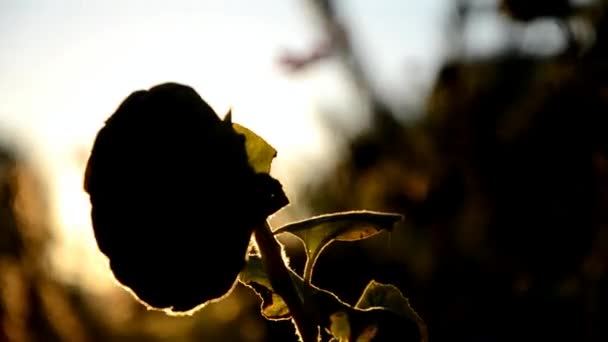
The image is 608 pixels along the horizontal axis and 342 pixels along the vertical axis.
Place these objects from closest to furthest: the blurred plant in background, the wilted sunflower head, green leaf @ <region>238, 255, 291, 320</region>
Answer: the wilted sunflower head
green leaf @ <region>238, 255, 291, 320</region>
the blurred plant in background

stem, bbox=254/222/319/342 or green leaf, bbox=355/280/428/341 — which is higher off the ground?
stem, bbox=254/222/319/342

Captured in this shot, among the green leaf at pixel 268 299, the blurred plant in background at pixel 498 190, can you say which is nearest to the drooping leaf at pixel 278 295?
the green leaf at pixel 268 299

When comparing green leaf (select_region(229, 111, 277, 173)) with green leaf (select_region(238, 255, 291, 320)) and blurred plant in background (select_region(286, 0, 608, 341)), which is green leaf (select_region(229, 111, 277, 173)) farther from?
blurred plant in background (select_region(286, 0, 608, 341))

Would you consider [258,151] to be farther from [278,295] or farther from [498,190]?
[498,190]

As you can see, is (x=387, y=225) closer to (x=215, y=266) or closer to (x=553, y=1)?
(x=215, y=266)

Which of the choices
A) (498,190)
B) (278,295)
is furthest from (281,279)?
(498,190)

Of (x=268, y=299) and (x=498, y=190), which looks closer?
(x=268, y=299)

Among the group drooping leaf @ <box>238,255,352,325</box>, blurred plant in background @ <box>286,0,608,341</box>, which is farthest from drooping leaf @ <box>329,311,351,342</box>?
blurred plant in background @ <box>286,0,608,341</box>
